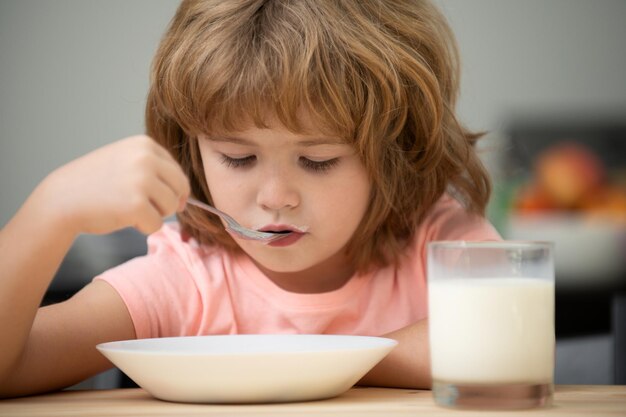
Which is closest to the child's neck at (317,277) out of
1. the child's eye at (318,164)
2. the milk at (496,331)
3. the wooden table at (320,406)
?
the child's eye at (318,164)

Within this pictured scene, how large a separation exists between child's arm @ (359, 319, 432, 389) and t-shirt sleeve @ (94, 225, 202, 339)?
0.35 metres

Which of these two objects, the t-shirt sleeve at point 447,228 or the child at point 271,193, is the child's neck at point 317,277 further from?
the t-shirt sleeve at point 447,228

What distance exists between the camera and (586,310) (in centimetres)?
288

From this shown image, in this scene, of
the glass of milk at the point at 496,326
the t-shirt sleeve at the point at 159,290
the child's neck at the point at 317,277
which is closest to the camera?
the glass of milk at the point at 496,326

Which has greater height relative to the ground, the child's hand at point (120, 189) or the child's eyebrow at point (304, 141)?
the child's eyebrow at point (304, 141)

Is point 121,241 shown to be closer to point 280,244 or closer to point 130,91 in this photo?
point 280,244

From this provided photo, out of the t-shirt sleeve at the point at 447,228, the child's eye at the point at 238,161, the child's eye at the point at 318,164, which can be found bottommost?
the t-shirt sleeve at the point at 447,228

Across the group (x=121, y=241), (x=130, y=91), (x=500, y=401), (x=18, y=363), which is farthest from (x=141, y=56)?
(x=500, y=401)

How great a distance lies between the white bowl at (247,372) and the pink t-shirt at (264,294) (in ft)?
1.46

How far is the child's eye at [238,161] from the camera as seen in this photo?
1.18m

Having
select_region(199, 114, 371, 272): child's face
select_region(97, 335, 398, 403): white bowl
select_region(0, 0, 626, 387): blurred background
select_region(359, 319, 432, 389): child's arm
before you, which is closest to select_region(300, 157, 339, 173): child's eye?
select_region(199, 114, 371, 272): child's face

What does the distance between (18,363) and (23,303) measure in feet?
0.25

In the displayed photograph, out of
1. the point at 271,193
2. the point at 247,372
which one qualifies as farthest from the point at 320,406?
the point at 271,193

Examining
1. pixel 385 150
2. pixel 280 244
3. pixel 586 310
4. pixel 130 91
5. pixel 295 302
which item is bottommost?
pixel 586 310
